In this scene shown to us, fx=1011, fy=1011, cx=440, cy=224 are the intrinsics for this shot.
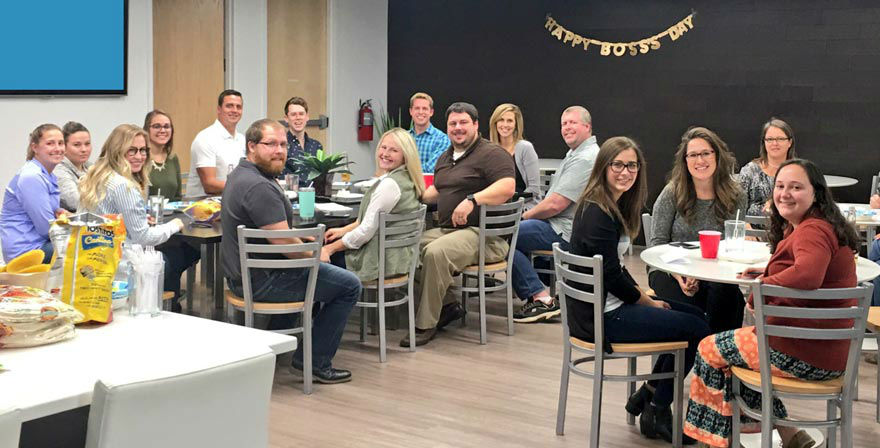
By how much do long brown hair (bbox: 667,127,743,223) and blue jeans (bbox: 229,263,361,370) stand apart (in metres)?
1.63

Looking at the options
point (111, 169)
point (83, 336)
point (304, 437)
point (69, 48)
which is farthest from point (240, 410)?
point (69, 48)

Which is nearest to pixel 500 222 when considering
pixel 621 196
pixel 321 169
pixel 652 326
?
pixel 321 169

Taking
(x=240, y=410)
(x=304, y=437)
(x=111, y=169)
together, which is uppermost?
(x=111, y=169)

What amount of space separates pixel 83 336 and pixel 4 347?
20 centimetres

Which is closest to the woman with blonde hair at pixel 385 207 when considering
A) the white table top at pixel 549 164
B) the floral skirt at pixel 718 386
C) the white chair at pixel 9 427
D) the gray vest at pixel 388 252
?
the gray vest at pixel 388 252

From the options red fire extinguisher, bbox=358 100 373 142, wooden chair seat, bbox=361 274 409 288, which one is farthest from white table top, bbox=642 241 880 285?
red fire extinguisher, bbox=358 100 373 142

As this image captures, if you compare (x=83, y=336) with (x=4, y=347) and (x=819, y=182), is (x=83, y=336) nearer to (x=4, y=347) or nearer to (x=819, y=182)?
(x=4, y=347)

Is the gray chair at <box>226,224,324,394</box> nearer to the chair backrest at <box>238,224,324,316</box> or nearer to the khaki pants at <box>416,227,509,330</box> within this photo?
the chair backrest at <box>238,224,324,316</box>

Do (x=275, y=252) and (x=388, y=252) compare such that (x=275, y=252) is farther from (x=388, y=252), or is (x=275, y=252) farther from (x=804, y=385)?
(x=804, y=385)

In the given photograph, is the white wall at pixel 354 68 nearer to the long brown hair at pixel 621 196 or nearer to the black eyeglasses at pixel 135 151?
the black eyeglasses at pixel 135 151

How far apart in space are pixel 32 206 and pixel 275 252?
1.42 m

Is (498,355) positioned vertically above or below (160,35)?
below

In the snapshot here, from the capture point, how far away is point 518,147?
6992 millimetres

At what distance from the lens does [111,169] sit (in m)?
4.80
